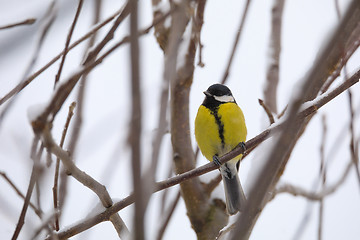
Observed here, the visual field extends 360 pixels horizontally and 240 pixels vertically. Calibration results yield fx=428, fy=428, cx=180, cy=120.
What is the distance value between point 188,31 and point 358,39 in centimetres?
103

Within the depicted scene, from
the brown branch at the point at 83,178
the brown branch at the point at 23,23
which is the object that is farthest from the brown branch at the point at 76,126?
the brown branch at the point at 23,23

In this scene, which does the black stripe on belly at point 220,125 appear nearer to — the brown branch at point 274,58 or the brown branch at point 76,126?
the brown branch at point 274,58

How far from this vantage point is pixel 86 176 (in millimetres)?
1575

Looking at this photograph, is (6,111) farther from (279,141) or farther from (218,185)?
(218,185)

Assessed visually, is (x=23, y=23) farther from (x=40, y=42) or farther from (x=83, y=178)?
(x=83, y=178)

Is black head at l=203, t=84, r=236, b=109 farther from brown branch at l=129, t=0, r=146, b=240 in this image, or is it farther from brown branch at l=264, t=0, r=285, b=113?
brown branch at l=129, t=0, r=146, b=240

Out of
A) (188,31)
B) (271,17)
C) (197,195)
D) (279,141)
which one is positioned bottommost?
(279,141)

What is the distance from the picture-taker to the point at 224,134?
320 centimetres

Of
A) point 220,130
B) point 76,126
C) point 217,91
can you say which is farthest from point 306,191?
point 76,126

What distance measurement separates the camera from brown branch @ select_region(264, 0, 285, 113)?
11.5ft

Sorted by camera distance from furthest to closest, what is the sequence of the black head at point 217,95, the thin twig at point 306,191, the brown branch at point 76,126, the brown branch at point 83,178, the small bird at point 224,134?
the black head at point 217,95
the small bird at point 224,134
the thin twig at point 306,191
the brown branch at point 76,126
the brown branch at point 83,178

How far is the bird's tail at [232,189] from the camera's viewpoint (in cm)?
294

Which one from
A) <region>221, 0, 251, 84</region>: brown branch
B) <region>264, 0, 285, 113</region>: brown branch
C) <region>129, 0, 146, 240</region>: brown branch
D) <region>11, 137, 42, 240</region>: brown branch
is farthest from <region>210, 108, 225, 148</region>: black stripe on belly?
<region>129, 0, 146, 240</region>: brown branch

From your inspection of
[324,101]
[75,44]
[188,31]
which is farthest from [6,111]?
[188,31]
